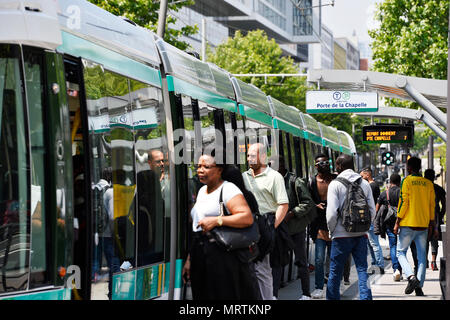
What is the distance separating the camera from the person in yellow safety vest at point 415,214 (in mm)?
12148

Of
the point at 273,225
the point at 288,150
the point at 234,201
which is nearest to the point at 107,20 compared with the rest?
the point at 234,201

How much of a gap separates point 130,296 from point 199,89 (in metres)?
3.14

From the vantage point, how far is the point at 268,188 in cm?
920

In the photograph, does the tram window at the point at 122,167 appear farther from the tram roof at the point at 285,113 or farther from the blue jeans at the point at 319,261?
the tram roof at the point at 285,113

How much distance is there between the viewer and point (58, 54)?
6.11 m

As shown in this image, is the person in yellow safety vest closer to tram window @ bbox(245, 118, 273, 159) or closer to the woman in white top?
tram window @ bbox(245, 118, 273, 159)

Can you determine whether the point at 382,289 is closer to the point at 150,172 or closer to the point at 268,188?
the point at 268,188

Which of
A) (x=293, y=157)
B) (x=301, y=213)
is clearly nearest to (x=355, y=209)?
(x=301, y=213)

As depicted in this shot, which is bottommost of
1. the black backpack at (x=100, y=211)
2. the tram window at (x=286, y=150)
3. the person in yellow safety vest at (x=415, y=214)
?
the person in yellow safety vest at (x=415, y=214)

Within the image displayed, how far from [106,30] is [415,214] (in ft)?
21.0

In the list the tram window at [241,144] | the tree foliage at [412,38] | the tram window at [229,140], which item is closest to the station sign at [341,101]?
the tram window at [241,144]

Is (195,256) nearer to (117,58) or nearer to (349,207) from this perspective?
(117,58)

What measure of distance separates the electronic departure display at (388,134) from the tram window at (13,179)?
19532 millimetres

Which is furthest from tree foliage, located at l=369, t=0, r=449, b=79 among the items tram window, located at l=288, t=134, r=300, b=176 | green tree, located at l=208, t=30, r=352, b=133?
tram window, located at l=288, t=134, r=300, b=176
